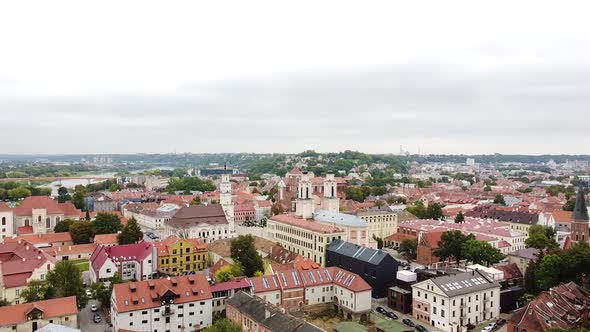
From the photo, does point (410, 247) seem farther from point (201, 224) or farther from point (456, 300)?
point (201, 224)

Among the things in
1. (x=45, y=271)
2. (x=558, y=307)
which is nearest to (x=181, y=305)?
(x=45, y=271)

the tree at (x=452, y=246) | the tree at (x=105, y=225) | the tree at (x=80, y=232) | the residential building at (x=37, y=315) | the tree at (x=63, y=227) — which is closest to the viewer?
the residential building at (x=37, y=315)

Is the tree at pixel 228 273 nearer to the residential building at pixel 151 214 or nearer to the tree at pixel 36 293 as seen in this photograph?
the tree at pixel 36 293

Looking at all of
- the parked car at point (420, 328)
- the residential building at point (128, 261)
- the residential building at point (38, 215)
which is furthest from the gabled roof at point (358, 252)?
the residential building at point (38, 215)

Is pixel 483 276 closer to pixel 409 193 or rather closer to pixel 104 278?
pixel 104 278

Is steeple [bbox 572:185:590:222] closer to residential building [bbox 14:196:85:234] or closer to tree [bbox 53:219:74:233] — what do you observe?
tree [bbox 53:219:74:233]

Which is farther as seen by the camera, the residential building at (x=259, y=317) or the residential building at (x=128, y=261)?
the residential building at (x=128, y=261)

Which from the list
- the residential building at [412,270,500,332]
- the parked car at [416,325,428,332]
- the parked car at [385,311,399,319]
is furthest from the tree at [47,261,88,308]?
the residential building at [412,270,500,332]

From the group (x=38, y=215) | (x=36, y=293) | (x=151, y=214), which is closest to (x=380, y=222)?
(x=151, y=214)
